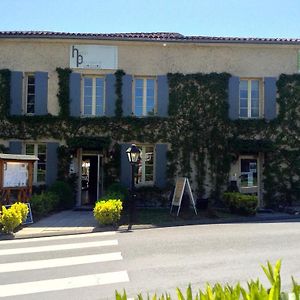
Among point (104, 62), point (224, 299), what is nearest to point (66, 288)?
point (224, 299)

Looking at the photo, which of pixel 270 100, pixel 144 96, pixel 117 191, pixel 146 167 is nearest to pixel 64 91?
pixel 144 96

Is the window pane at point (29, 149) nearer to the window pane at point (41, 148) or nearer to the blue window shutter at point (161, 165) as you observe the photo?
the window pane at point (41, 148)

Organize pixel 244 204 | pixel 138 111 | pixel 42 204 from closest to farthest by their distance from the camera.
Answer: pixel 42 204 < pixel 244 204 < pixel 138 111

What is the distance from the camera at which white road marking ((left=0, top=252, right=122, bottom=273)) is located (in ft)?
22.8

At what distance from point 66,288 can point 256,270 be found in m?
3.15

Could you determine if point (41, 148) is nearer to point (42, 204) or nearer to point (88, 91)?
point (88, 91)

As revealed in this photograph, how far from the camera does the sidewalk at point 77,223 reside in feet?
35.0

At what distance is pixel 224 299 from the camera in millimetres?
2289

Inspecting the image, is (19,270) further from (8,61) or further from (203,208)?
(8,61)

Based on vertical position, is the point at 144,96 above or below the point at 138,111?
above

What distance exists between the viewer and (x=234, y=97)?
1681cm

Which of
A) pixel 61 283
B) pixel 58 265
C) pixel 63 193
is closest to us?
pixel 61 283

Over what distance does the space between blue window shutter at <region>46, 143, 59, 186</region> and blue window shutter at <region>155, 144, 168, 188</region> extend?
4243 mm

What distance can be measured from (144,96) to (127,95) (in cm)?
81
